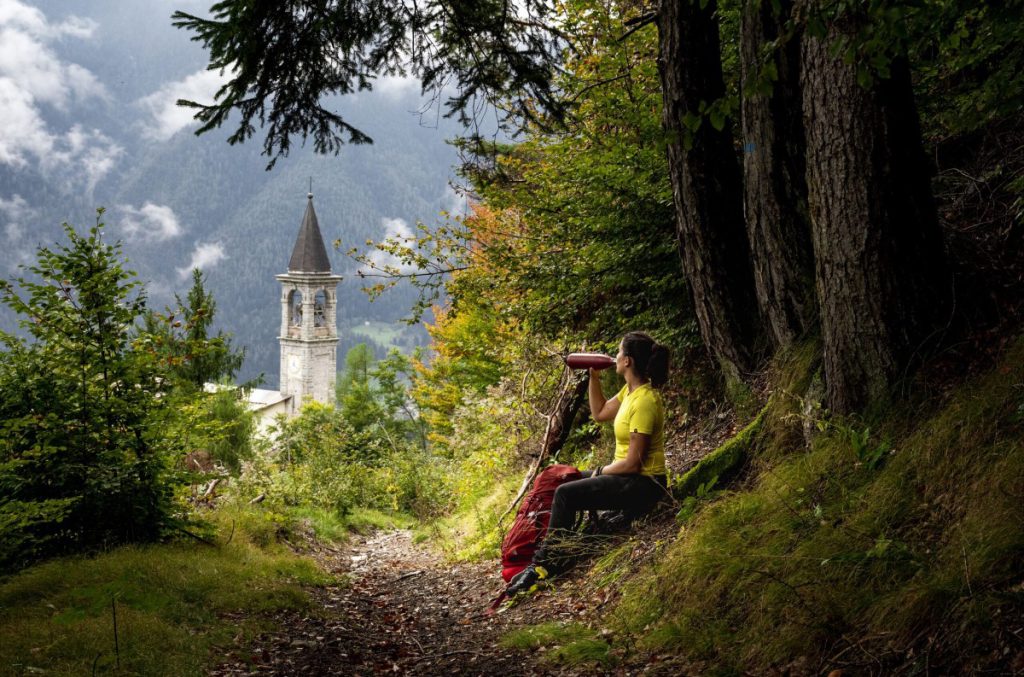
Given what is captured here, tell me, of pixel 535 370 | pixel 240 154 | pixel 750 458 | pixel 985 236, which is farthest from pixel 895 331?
pixel 240 154

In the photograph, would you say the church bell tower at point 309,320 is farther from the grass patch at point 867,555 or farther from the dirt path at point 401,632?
the grass patch at point 867,555

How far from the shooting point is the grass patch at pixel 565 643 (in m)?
3.74

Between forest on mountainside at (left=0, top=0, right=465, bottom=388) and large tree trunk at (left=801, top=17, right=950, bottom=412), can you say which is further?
forest on mountainside at (left=0, top=0, right=465, bottom=388)

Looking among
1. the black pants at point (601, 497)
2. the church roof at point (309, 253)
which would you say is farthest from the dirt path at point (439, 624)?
the church roof at point (309, 253)

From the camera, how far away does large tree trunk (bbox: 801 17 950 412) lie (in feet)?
12.8

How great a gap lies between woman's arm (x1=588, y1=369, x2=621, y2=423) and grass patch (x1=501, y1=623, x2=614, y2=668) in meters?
1.63

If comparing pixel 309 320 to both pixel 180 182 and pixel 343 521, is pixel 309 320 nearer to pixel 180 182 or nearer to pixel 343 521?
pixel 343 521

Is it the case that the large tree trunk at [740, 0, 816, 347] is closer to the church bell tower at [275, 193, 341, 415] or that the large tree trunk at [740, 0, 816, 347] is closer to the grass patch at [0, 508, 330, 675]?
the grass patch at [0, 508, 330, 675]

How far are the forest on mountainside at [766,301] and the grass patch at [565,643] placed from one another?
2 cm

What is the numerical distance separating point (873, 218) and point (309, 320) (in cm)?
6756

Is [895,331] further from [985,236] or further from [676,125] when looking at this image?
[676,125]

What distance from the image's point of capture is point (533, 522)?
5.44 meters

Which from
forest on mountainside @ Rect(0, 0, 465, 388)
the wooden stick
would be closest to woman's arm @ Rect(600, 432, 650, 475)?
the wooden stick

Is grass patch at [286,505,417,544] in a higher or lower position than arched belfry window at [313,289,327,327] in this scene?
lower
